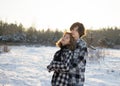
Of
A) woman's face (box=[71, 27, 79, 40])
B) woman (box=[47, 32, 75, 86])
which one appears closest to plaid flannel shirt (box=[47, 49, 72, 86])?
woman (box=[47, 32, 75, 86])

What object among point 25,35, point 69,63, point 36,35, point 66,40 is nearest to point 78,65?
point 69,63

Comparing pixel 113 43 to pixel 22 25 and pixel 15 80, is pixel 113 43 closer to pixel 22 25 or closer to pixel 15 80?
pixel 22 25

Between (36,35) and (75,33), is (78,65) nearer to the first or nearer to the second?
(75,33)

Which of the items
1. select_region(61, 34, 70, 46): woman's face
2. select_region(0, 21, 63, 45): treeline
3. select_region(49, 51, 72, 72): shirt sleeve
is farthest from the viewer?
select_region(0, 21, 63, 45): treeline

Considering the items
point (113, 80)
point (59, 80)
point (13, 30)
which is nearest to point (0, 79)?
point (113, 80)

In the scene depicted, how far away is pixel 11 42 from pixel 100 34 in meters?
9.57

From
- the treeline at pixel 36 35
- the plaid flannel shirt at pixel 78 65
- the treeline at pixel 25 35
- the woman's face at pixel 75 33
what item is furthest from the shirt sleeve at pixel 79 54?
the treeline at pixel 25 35

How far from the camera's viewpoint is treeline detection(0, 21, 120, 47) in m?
26.8

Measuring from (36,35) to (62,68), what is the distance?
26406 mm

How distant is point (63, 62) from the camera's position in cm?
337

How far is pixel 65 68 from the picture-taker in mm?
3318

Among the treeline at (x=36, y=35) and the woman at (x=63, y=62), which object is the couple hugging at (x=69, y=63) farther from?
the treeline at (x=36, y=35)

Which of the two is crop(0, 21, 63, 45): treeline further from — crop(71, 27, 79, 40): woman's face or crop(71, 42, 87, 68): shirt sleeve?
crop(71, 42, 87, 68): shirt sleeve

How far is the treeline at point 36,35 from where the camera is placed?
2680 centimetres
